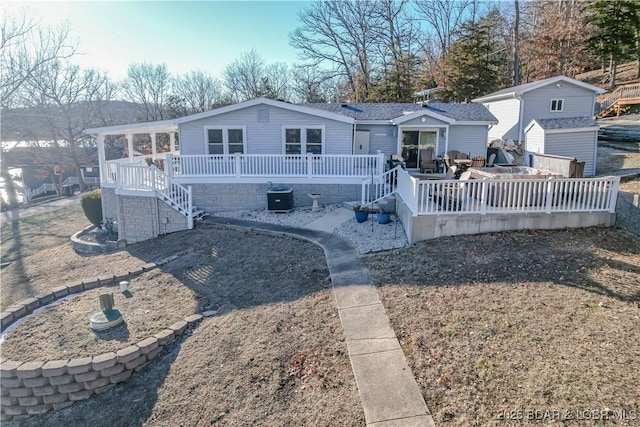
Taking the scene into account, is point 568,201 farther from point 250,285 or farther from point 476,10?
point 476,10

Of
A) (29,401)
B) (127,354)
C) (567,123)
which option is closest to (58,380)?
(29,401)

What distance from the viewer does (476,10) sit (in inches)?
1412

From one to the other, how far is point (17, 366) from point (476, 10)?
41733 millimetres

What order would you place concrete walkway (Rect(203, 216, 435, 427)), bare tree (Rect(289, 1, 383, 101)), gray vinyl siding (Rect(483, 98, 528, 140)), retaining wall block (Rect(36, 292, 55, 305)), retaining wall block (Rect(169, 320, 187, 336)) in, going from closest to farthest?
concrete walkway (Rect(203, 216, 435, 427)) < retaining wall block (Rect(169, 320, 187, 336)) < retaining wall block (Rect(36, 292, 55, 305)) < gray vinyl siding (Rect(483, 98, 528, 140)) < bare tree (Rect(289, 1, 383, 101))

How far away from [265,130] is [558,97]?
53.1 ft

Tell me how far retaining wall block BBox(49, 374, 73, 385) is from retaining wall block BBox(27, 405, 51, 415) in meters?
0.46

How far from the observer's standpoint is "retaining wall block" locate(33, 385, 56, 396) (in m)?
6.05

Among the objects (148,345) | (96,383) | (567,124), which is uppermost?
(567,124)

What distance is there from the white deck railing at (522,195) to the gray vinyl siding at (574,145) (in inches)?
324

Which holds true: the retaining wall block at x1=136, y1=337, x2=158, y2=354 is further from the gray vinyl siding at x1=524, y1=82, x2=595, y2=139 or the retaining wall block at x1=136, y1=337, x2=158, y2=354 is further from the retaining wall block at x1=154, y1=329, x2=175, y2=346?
the gray vinyl siding at x1=524, y1=82, x2=595, y2=139

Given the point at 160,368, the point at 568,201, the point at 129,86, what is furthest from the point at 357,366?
the point at 129,86

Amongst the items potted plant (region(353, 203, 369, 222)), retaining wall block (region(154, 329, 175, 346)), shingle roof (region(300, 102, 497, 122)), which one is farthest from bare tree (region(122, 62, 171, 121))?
retaining wall block (region(154, 329, 175, 346))

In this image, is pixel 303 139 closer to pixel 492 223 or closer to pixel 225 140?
pixel 225 140

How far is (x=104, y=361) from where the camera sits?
19.9 feet
